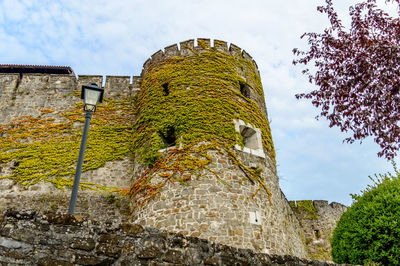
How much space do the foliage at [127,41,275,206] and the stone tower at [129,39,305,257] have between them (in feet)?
0.10

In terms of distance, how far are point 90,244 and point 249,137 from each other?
304 inches

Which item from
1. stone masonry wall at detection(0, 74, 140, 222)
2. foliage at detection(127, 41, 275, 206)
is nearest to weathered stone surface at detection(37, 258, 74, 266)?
foliage at detection(127, 41, 275, 206)

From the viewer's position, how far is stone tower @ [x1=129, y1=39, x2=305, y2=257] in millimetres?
8250

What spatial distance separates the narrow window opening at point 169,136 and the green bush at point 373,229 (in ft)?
17.0

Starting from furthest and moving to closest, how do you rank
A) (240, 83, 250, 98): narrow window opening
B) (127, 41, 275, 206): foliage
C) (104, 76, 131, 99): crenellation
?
(104, 76, 131, 99): crenellation, (240, 83, 250, 98): narrow window opening, (127, 41, 275, 206): foliage

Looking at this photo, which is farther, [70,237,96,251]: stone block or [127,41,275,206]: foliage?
[127,41,275,206]: foliage

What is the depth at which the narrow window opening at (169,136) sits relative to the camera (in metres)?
9.87

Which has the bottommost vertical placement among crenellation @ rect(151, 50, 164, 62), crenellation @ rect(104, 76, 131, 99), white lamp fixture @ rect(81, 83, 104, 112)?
white lamp fixture @ rect(81, 83, 104, 112)

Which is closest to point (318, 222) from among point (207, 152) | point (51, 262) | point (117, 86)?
point (207, 152)

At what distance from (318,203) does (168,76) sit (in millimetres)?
12174

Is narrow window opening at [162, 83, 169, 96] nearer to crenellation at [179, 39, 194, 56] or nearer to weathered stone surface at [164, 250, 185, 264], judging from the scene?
crenellation at [179, 39, 194, 56]

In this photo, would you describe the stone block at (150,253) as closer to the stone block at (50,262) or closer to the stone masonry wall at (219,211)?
the stone block at (50,262)

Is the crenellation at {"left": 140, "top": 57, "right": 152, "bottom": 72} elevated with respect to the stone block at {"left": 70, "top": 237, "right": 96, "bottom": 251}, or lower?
elevated

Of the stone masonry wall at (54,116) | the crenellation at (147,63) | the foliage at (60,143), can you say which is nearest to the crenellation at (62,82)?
the stone masonry wall at (54,116)
